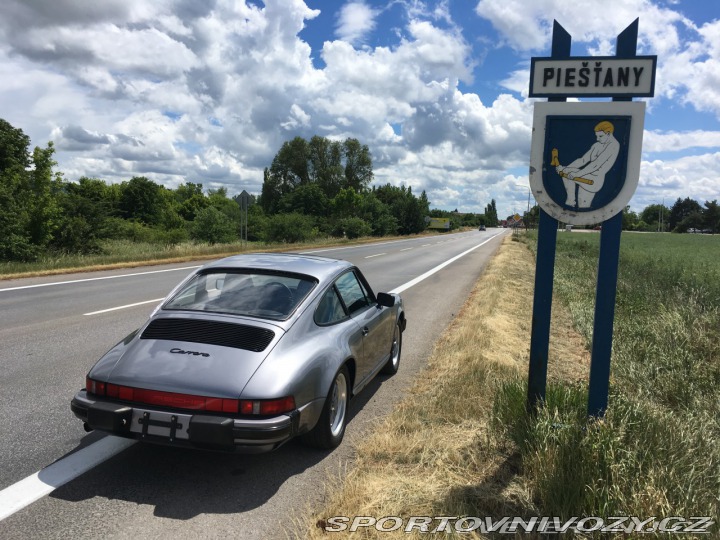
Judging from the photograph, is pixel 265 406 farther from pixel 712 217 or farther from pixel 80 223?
pixel 712 217

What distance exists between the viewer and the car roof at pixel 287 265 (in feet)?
14.7

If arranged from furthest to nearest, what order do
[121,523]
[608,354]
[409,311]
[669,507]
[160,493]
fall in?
[409,311]
[608,354]
[160,493]
[121,523]
[669,507]

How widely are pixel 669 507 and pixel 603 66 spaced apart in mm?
2693

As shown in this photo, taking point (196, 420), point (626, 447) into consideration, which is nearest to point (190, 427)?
point (196, 420)

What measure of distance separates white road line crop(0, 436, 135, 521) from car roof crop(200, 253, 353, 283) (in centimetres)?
155

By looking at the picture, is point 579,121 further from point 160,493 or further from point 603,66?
point 160,493

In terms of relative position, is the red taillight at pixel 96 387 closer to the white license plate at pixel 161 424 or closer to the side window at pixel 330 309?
the white license plate at pixel 161 424

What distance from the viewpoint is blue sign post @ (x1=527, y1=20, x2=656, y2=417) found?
351 centimetres

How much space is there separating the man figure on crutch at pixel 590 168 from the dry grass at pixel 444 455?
5.99 feet

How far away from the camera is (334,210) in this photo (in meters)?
71.6

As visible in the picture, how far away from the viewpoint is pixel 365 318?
492 centimetres

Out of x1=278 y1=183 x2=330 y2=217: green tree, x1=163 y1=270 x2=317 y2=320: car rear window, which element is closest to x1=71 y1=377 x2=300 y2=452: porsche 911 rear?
x1=163 y1=270 x2=317 y2=320: car rear window

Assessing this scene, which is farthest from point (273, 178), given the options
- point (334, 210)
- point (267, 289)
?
point (267, 289)

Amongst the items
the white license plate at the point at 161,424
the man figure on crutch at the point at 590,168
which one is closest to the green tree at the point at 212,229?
the white license plate at the point at 161,424
